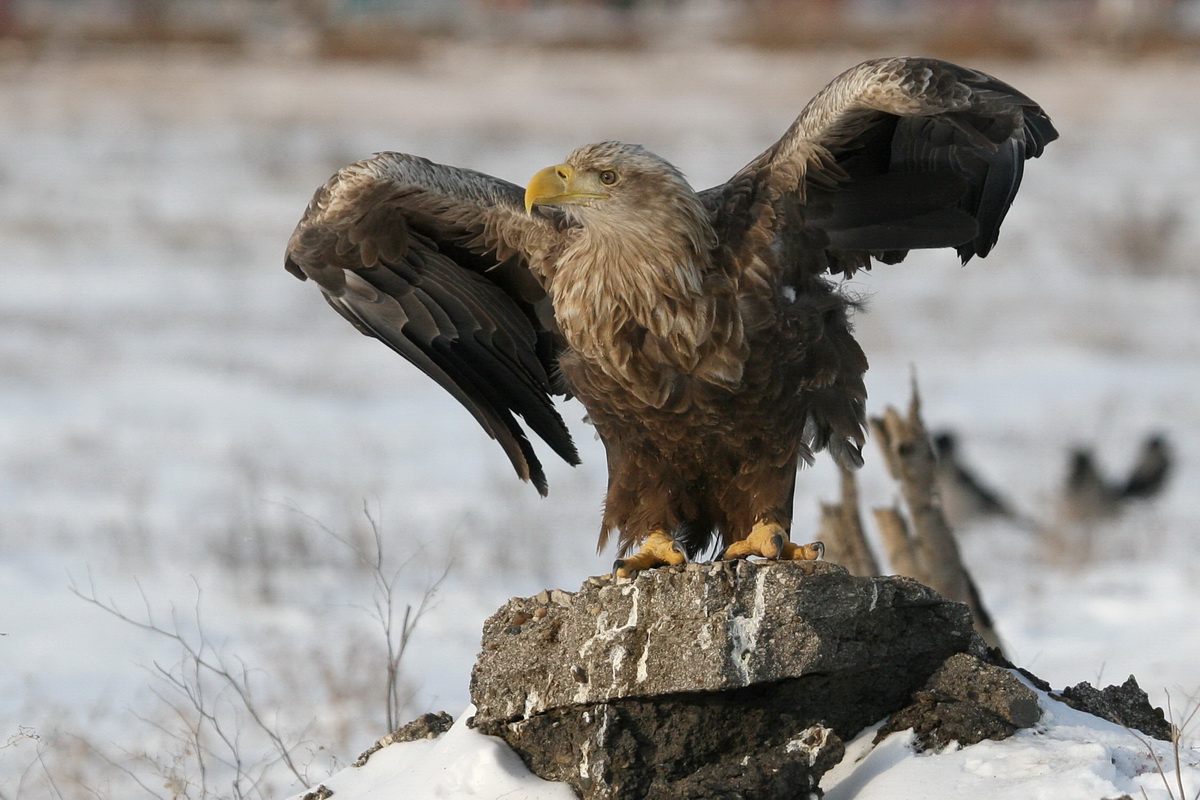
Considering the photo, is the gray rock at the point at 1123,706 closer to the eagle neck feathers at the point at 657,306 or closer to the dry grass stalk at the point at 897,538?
the eagle neck feathers at the point at 657,306

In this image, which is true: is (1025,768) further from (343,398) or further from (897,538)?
(343,398)

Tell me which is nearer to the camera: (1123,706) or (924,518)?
(1123,706)

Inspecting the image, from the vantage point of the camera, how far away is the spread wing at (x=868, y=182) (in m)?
4.63

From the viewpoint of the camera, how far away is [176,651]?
24.3 ft

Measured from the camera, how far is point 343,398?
13.9 metres

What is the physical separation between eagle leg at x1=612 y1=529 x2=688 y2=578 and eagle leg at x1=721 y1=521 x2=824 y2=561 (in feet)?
0.55

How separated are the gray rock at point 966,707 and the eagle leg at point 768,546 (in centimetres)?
61

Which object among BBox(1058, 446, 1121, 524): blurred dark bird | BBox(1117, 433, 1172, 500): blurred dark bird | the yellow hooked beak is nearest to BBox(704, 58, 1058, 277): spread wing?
the yellow hooked beak

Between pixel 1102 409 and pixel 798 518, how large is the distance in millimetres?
4311

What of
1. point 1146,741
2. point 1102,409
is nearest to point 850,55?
point 1102,409

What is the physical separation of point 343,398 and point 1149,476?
6.98 m

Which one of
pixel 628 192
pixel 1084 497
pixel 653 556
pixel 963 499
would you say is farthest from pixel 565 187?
pixel 1084 497

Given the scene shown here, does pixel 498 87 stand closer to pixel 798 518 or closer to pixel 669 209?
pixel 798 518

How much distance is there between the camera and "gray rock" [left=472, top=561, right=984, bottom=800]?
12.5ft
